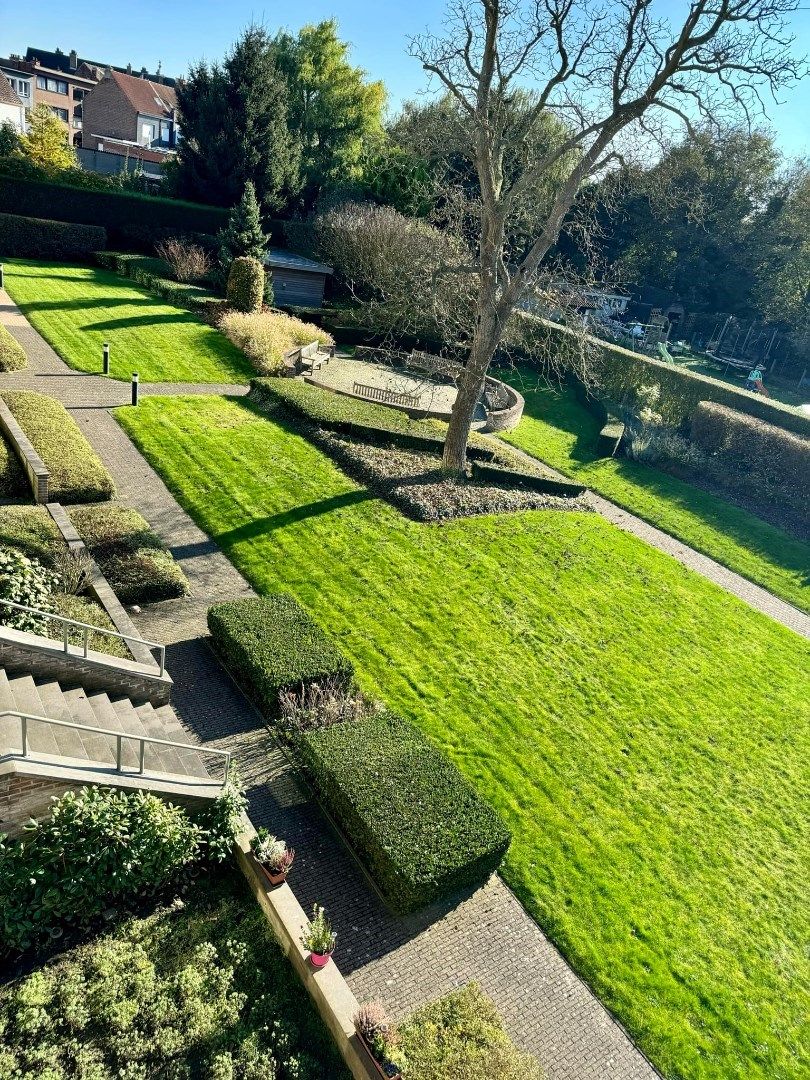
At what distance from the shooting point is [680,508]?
993 inches

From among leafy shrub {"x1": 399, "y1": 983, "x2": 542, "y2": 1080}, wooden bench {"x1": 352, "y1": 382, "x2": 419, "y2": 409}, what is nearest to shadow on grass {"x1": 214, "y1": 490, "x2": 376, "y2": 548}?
wooden bench {"x1": 352, "y1": 382, "x2": 419, "y2": 409}

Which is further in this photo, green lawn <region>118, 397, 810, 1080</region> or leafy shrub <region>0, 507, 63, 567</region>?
leafy shrub <region>0, 507, 63, 567</region>

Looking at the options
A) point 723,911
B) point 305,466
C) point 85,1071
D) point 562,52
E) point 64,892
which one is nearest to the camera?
point 85,1071

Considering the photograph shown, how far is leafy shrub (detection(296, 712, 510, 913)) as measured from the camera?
28.2 feet

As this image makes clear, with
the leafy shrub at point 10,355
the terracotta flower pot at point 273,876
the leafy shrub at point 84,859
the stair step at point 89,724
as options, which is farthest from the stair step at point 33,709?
the leafy shrub at point 10,355

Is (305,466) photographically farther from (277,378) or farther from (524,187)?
(524,187)

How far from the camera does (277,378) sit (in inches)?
997

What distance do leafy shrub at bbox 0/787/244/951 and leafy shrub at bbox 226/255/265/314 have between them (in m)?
27.1

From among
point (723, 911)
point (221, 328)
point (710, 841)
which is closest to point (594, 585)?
point (710, 841)

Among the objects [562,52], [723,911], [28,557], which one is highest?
[562,52]

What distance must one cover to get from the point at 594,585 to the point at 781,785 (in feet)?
21.0

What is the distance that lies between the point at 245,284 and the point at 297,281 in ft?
26.7

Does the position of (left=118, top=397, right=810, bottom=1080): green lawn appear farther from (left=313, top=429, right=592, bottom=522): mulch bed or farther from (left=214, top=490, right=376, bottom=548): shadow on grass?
(left=313, top=429, right=592, bottom=522): mulch bed

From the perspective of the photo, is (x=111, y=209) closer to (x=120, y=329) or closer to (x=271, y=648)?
(x=120, y=329)
